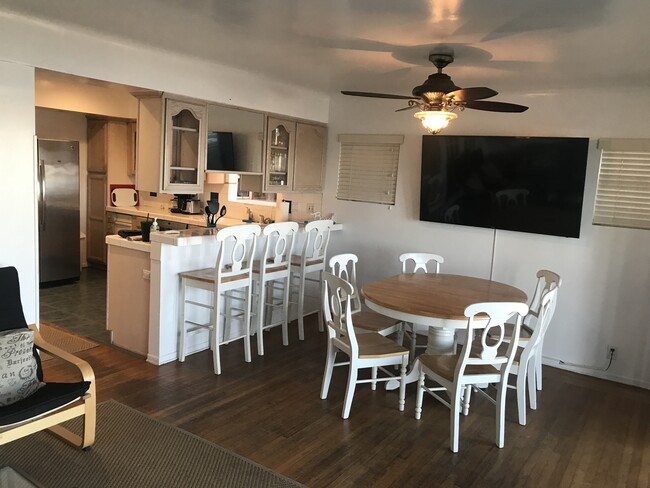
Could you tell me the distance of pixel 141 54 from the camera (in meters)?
3.93

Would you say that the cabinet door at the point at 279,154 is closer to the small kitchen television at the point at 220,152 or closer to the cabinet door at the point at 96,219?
the small kitchen television at the point at 220,152

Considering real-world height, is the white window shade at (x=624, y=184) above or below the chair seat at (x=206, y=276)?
above

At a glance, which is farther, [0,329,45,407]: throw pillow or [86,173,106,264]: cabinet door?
[86,173,106,264]: cabinet door

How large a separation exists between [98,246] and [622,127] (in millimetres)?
6364

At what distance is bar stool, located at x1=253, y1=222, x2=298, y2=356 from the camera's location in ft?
14.7

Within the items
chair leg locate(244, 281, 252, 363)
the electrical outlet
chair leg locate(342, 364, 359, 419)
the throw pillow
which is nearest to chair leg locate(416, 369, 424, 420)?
chair leg locate(342, 364, 359, 419)

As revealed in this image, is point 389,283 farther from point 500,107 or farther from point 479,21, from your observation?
point 479,21

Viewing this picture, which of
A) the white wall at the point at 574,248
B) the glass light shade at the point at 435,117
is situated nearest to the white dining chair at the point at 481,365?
the glass light shade at the point at 435,117

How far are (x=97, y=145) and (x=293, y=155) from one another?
3.13 m

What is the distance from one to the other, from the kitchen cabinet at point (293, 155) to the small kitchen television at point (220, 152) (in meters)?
0.40

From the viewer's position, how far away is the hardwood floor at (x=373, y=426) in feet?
9.56

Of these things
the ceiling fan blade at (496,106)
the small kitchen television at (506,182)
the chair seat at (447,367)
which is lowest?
the chair seat at (447,367)

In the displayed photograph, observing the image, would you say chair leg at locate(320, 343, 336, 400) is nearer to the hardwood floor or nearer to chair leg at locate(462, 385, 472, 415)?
the hardwood floor

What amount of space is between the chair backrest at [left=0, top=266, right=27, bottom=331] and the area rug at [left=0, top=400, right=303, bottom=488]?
2.17 feet
